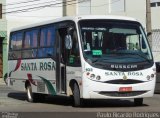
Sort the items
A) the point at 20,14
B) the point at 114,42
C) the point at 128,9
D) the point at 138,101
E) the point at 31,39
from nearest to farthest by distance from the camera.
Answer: the point at 114,42 < the point at 138,101 < the point at 31,39 < the point at 128,9 < the point at 20,14

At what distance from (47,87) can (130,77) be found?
149 inches

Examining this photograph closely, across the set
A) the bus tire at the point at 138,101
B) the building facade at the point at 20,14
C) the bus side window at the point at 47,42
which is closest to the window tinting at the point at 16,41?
the bus side window at the point at 47,42

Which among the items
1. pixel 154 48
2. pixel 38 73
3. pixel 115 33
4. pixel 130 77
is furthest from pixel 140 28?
pixel 154 48

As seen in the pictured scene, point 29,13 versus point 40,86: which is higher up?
point 29,13

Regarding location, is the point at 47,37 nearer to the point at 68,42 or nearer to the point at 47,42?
the point at 47,42

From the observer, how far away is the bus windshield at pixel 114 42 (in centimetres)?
1669

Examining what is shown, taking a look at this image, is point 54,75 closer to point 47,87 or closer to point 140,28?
point 47,87

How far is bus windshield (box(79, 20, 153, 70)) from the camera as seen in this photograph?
54.7 feet

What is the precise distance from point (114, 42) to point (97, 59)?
41.0 inches

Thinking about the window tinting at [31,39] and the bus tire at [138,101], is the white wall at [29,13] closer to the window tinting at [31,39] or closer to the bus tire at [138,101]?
the window tinting at [31,39]

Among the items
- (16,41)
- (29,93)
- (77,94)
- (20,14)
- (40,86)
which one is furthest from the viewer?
(20,14)

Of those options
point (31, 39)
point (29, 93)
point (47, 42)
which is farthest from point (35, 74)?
point (47, 42)

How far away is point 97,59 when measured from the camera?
54.2 ft

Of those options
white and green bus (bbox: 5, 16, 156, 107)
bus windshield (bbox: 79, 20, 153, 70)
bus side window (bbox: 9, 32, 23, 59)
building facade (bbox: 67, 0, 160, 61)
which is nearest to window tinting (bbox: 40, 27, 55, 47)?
white and green bus (bbox: 5, 16, 156, 107)
